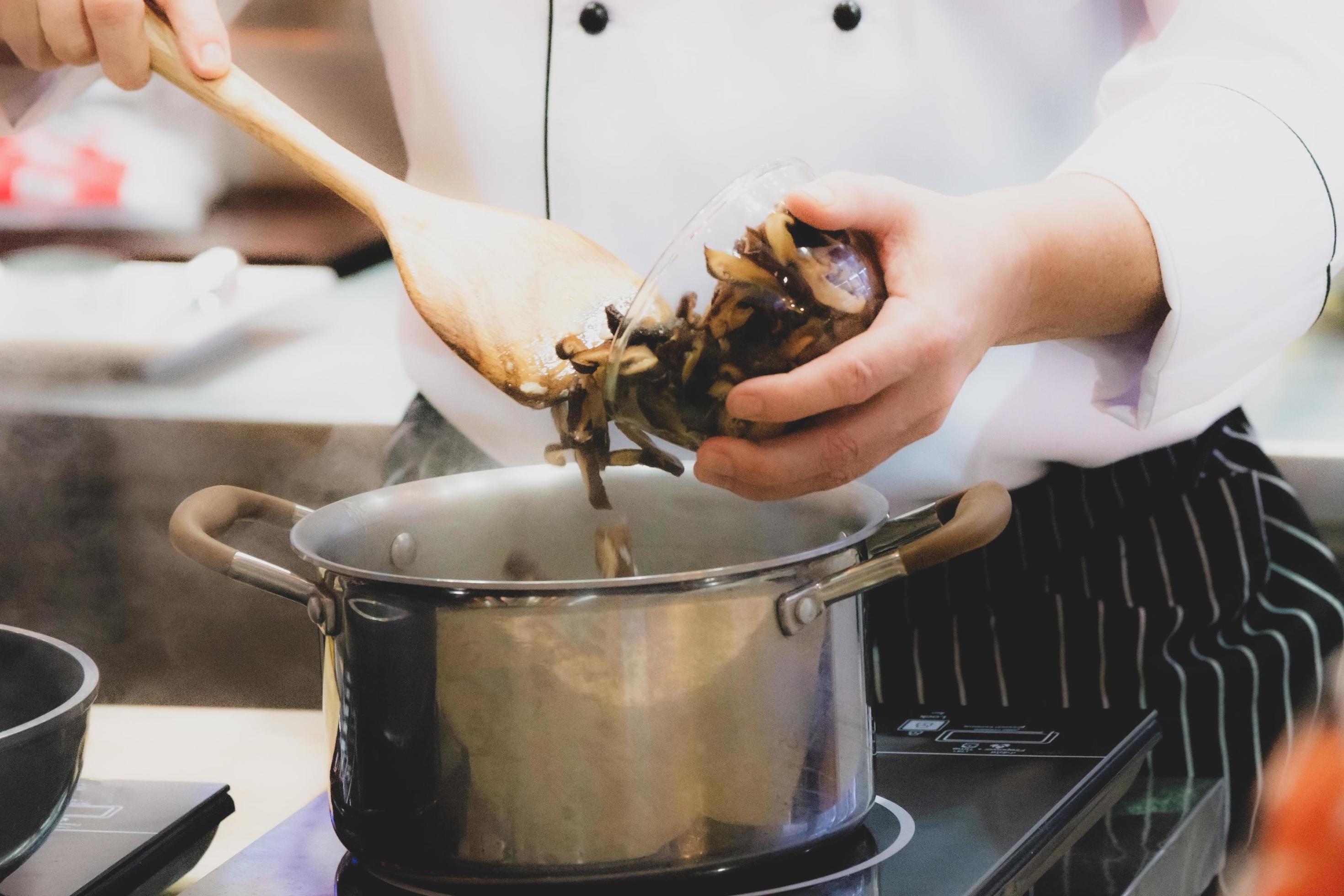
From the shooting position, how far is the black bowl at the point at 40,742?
0.60 m

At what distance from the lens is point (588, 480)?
0.80 meters

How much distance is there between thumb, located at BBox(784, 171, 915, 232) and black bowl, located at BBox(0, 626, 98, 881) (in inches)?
16.4

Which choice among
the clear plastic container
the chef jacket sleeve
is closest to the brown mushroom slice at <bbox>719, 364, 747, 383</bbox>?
the clear plastic container

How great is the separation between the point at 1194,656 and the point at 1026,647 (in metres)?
0.13

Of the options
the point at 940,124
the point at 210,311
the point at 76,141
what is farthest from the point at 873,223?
the point at 76,141

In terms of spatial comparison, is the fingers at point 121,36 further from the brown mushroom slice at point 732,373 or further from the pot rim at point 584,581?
the brown mushroom slice at point 732,373

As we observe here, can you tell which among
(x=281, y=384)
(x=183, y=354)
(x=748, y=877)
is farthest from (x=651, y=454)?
(x=183, y=354)

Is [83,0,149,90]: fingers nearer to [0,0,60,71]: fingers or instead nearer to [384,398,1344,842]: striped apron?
[0,0,60,71]: fingers

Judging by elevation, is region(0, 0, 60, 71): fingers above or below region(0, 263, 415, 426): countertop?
above

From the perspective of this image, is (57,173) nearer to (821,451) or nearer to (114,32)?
(114,32)

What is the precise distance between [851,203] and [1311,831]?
45 centimetres

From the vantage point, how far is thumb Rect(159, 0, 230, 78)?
2.78ft

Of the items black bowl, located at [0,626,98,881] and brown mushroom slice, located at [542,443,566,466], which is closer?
black bowl, located at [0,626,98,881]

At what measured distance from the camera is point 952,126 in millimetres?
986
